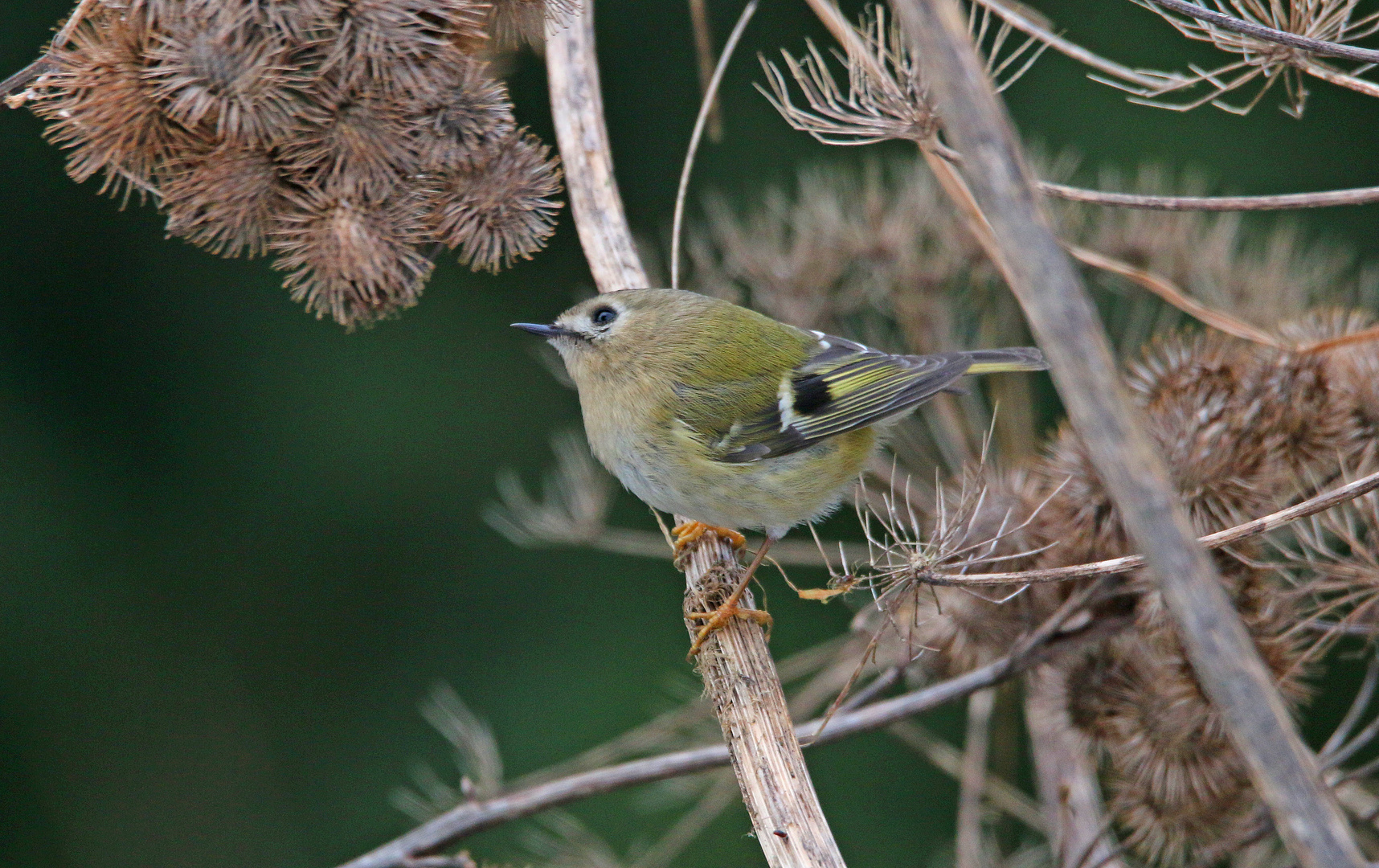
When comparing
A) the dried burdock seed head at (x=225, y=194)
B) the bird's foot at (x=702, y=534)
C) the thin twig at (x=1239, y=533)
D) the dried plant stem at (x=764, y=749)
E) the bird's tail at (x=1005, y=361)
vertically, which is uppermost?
the dried burdock seed head at (x=225, y=194)

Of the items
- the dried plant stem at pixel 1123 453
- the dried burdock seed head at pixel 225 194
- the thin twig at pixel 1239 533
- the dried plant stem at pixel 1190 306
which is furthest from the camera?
the dried plant stem at pixel 1190 306

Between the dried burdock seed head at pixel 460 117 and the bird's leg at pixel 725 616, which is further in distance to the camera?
the bird's leg at pixel 725 616

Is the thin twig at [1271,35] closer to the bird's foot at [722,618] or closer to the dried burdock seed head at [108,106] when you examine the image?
the bird's foot at [722,618]

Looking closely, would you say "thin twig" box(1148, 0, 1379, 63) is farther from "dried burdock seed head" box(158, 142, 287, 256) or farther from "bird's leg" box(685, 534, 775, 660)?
"dried burdock seed head" box(158, 142, 287, 256)

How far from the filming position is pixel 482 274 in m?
3.78

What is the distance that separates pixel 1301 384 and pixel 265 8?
1560 mm

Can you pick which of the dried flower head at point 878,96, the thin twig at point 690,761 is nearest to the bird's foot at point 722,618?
the thin twig at point 690,761

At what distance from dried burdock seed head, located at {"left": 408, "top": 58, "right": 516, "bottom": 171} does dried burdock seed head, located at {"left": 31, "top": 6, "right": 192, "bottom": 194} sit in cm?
32

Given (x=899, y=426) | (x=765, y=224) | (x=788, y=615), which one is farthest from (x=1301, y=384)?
(x=788, y=615)

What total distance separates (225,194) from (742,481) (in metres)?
1.01

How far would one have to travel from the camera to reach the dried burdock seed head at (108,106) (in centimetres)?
140

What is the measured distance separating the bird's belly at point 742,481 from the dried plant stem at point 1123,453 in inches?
49.9

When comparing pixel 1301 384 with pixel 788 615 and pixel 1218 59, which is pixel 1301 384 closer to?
pixel 788 615

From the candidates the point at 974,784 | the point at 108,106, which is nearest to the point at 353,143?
the point at 108,106
